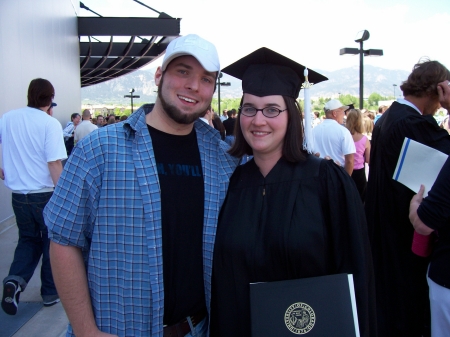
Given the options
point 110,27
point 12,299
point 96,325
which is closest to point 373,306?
point 96,325

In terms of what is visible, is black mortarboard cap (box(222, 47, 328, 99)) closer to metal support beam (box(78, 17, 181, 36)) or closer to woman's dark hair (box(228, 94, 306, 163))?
woman's dark hair (box(228, 94, 306, 163))

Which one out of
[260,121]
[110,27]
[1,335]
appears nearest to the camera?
[260,121]

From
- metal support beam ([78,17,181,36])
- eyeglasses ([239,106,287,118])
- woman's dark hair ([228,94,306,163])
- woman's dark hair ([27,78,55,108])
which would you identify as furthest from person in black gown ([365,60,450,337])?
metal support beam ([78,17,181,36])

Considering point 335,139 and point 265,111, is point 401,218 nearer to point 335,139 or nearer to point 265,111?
point 265,111

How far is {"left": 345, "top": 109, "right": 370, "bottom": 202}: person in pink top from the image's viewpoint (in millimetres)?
6230

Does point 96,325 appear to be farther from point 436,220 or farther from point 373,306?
point 436,220

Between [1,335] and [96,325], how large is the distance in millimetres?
2273

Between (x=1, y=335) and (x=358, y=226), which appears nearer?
(x=358, y=226)

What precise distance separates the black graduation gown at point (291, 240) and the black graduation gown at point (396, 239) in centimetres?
127

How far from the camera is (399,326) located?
2957 millimetres

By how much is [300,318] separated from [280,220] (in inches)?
16.4

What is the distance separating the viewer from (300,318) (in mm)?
1508

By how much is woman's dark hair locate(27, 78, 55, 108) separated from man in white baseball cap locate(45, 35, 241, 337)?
2.43m

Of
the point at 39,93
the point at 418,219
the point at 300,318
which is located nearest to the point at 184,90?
the point at 300,318
